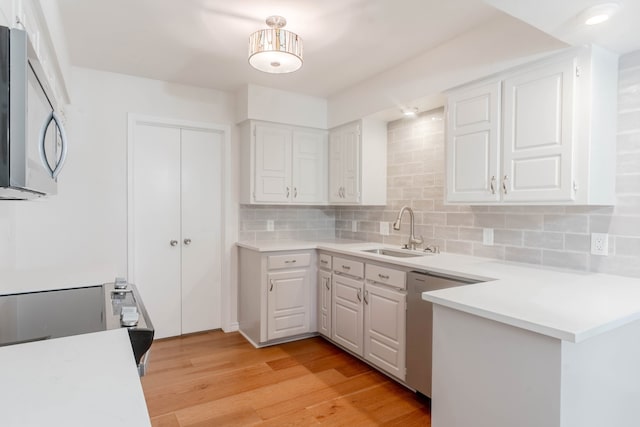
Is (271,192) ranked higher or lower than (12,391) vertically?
higher

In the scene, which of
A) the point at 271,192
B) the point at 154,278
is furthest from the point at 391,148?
the point at 154,278

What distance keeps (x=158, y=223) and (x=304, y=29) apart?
7.35 ft

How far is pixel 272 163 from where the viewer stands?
361 centimetres

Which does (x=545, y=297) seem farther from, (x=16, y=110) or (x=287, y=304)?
(x=287, y=304)

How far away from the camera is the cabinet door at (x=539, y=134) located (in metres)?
1.90

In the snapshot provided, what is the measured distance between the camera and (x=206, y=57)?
2.83m

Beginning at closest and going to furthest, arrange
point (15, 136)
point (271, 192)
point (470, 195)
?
point (15, 136)
point (470, 195)
point (271, 192)

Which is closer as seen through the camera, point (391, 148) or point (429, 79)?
point (429, 79)

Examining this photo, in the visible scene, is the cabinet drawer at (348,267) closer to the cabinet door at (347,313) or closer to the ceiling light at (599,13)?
the cabinet door at (347,313)

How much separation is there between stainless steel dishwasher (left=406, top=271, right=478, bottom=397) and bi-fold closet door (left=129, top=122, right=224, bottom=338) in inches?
84.0

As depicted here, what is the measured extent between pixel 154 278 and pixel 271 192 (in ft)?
4.55

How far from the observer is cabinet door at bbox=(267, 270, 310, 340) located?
3273 mm

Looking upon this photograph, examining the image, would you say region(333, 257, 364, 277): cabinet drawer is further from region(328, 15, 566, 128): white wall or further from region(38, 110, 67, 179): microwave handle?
region(38, 110, 67, 179): microwave handle

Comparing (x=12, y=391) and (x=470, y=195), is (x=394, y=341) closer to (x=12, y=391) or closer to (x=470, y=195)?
(x=470, y=195)
